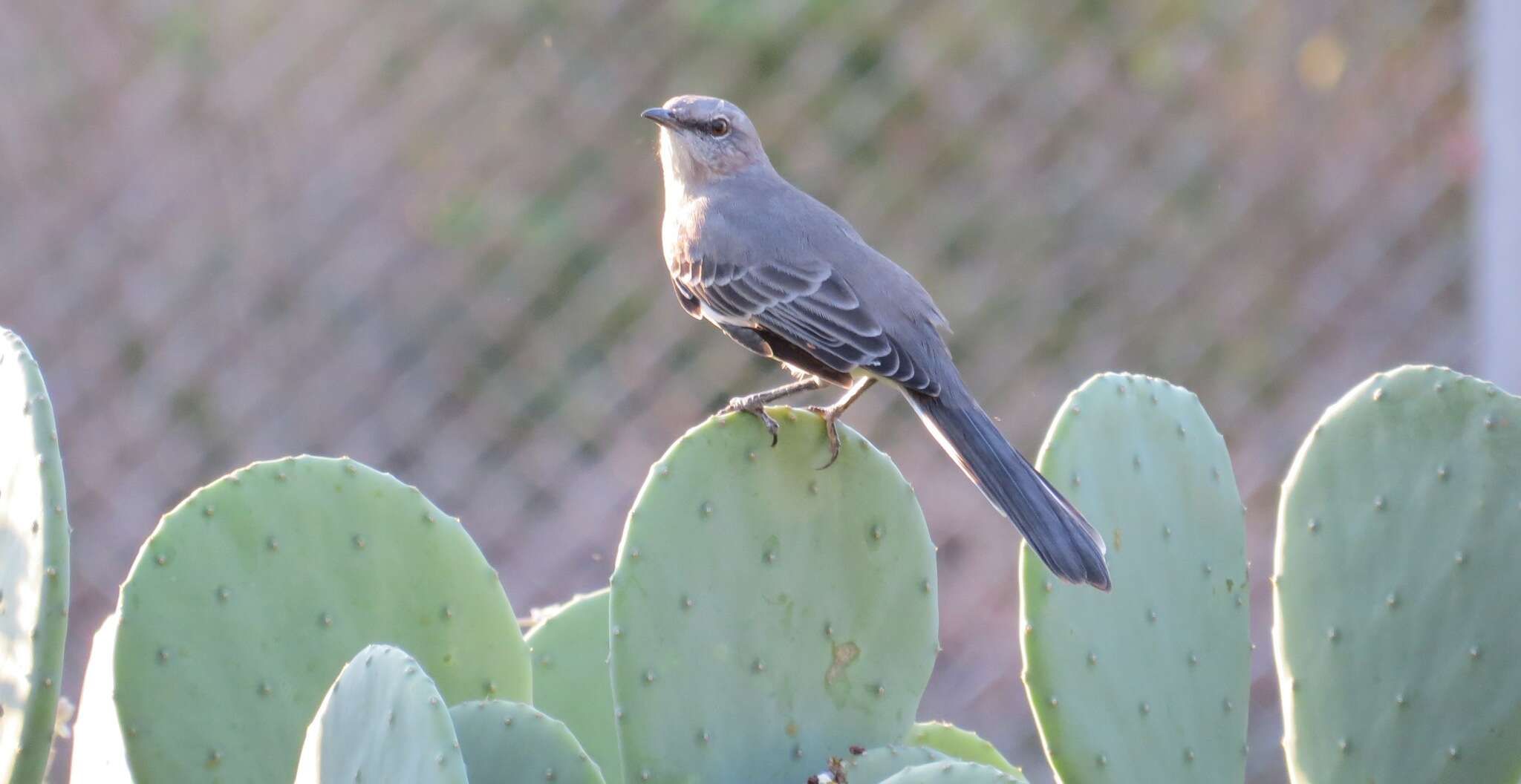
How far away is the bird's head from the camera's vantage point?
3441 millimetres

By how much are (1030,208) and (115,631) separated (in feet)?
11.7

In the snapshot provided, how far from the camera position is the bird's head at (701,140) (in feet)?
11.3

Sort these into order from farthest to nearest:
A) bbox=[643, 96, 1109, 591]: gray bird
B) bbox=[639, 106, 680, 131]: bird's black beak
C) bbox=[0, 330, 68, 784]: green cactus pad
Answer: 1. bbox=[639, 106, 680, 131]: bird's black beak
2. bbox=[643, 96, 1109, 591]: gray bird
3. bbox=[0, 330, 68, 784]: green cactus pad

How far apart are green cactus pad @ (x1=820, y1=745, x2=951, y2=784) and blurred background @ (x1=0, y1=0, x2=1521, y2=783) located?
2984mm

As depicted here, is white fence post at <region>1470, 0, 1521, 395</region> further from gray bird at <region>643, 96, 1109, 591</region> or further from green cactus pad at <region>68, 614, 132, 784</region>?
green cactus pad at <region>68, 614, 132, 784</region>

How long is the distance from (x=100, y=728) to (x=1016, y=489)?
139cm

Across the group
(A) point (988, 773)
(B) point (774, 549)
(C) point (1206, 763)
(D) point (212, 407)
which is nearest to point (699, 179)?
(B) point (774, 549)

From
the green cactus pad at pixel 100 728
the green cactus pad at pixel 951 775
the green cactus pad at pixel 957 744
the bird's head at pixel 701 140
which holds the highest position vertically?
the bird's head at pixel 701 140

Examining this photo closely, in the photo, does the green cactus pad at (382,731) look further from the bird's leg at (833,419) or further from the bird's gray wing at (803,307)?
the bird's gray wing at (803,307)

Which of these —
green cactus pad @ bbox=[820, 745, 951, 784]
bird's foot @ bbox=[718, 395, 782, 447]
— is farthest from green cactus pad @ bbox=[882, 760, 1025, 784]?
bird's foot @ bbox=[718, 395, 782, 447]

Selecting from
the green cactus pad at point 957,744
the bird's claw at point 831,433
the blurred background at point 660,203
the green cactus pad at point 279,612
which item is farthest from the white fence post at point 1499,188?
the green cactus pad at point 279,612

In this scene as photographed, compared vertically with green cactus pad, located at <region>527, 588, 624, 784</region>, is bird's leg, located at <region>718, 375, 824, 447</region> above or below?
above

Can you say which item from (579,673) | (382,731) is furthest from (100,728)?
(382,731)

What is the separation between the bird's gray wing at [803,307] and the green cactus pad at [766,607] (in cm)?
38
